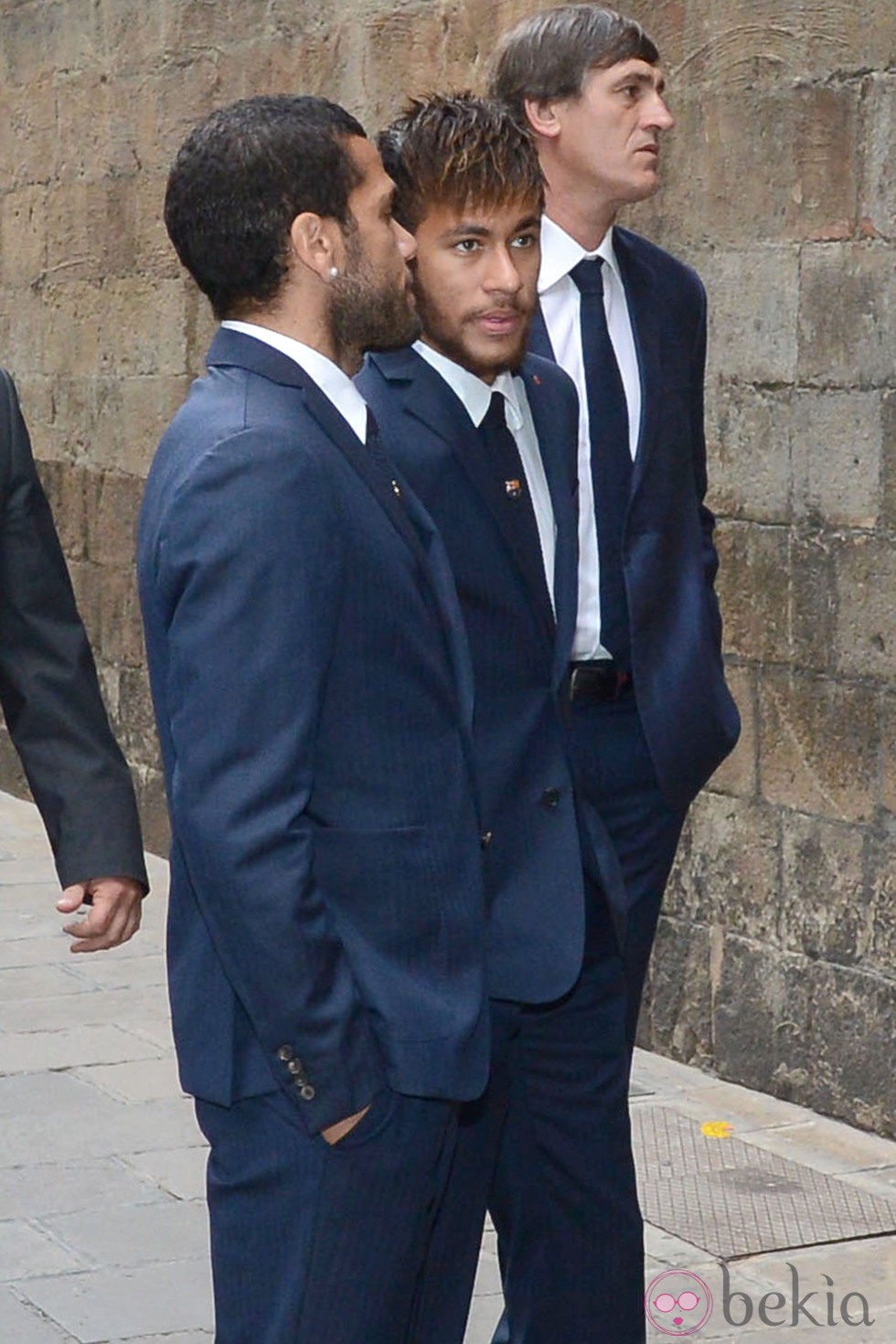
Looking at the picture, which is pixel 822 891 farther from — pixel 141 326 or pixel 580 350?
pixel 141 326

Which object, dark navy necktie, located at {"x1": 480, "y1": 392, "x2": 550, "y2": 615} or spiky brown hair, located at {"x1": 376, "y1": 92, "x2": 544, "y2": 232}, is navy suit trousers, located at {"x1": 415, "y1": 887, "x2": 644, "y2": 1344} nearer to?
dark navy necktie, located at {"x1": 480, "y1": 392, "x2": 550, "y2": 615}

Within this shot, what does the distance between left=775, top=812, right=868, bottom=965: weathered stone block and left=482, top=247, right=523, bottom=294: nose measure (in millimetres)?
2290

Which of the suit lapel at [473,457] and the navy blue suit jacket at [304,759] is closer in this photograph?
the navy blue suit jacket at [304,759]

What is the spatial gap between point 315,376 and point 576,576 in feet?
2.32

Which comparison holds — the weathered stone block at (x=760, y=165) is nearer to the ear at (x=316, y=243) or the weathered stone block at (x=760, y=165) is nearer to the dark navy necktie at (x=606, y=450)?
the dark navy necktie at (x=606, y=450)

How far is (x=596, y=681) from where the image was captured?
352cm

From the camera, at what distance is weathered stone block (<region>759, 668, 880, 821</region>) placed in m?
5.00

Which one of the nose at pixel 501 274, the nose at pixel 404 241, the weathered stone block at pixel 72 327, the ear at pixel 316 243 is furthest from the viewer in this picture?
the weathered stone block at pixel 72 327

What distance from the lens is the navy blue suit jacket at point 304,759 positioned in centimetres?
240

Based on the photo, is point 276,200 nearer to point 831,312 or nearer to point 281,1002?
point 281,1002

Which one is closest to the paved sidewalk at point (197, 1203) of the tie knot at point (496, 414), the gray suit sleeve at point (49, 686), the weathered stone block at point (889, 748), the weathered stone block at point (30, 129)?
the weathered stone block at point (889, 748)

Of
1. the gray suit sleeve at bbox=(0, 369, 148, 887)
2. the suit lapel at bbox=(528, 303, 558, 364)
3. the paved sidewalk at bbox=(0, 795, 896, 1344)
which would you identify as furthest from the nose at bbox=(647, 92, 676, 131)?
the paved sidewalk at bbox=(0, 795, 896, 1344)

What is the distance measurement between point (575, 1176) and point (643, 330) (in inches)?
50.7

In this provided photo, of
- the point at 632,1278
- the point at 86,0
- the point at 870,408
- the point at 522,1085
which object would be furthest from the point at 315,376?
the point at 86,0
